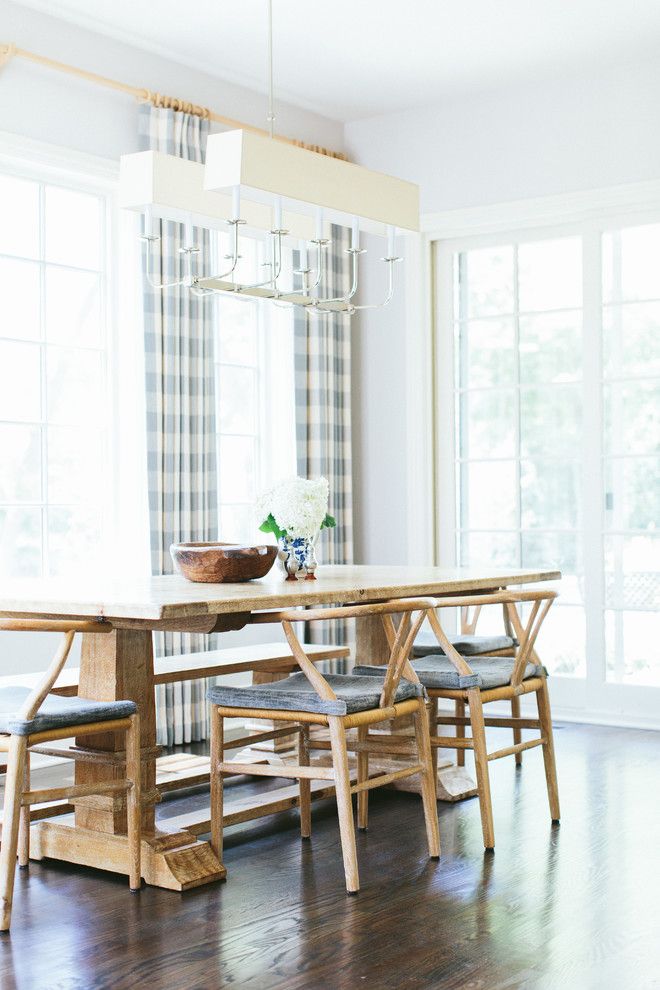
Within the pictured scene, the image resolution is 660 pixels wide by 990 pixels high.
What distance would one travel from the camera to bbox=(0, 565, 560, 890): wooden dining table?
2.89 metres

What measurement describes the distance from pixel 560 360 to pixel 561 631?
1266mm

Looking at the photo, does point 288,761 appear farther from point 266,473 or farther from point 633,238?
point 633,238

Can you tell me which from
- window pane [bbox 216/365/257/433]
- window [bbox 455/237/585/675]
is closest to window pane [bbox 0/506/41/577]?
window pane [bbox 216/365/257/433]

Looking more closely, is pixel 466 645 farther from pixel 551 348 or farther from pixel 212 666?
pixel 551 348

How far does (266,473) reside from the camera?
18.6 ft

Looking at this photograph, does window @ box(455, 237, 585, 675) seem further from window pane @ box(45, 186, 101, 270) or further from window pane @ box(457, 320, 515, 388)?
window pane @ box(45, 186, 101, 270)

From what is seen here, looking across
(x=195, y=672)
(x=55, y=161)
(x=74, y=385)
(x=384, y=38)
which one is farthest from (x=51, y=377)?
(x=384, y=38)

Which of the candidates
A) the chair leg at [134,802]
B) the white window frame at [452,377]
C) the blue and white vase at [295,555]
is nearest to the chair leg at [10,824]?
the chair leg at [134,802]

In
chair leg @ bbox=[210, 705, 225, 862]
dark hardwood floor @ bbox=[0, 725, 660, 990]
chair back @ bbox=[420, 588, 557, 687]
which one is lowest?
dark hardwood floor @ bbox=[0, 725, 660, 990]

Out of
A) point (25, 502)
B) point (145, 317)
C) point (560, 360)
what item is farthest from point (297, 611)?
point (560, 360)

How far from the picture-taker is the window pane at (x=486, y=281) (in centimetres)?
569

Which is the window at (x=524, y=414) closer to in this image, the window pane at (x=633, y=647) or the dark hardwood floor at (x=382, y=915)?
the window pane at (x=633, y=647)

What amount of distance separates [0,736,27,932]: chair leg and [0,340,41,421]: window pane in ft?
6.77

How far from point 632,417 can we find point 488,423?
731mm
